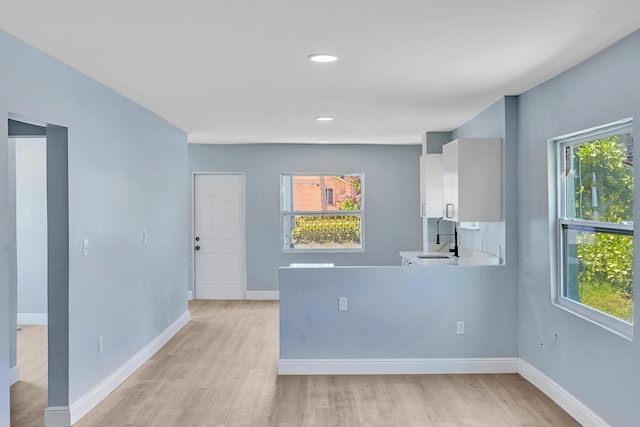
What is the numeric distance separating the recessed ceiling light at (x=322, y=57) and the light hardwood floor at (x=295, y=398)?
7.56 ft

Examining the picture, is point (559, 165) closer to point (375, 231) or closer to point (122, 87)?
point (122, 87)

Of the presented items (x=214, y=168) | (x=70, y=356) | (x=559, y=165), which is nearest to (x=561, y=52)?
(x=559, y=165)

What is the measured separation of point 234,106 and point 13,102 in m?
2.27

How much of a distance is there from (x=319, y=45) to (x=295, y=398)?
2.51 metres

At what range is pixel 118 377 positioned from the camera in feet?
14.3

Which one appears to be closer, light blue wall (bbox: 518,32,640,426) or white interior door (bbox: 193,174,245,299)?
light blue wall (bbox: 518,32,640,426)

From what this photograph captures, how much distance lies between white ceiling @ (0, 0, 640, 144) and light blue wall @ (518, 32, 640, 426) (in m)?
0.15

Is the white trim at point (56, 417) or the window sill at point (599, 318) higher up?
the window sill at point (599, 318)

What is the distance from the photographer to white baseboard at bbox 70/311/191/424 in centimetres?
368

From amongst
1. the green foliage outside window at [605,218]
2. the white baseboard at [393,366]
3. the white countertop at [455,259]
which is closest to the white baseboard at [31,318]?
the white baseboard at [393,366]

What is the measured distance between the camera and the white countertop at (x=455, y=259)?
5.05m

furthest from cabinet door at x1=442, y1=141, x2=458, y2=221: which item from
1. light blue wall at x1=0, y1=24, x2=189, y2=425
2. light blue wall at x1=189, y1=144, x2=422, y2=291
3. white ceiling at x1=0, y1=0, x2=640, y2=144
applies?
light blue wall at x1=189, y1=144, x2=422, y2=291

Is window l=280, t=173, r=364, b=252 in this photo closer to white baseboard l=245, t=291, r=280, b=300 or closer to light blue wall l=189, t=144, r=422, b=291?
light blue wall l=189, t=144, r=422, b=291

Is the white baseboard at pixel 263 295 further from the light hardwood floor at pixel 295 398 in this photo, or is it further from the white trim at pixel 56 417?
the white trim at pixel 56 417
